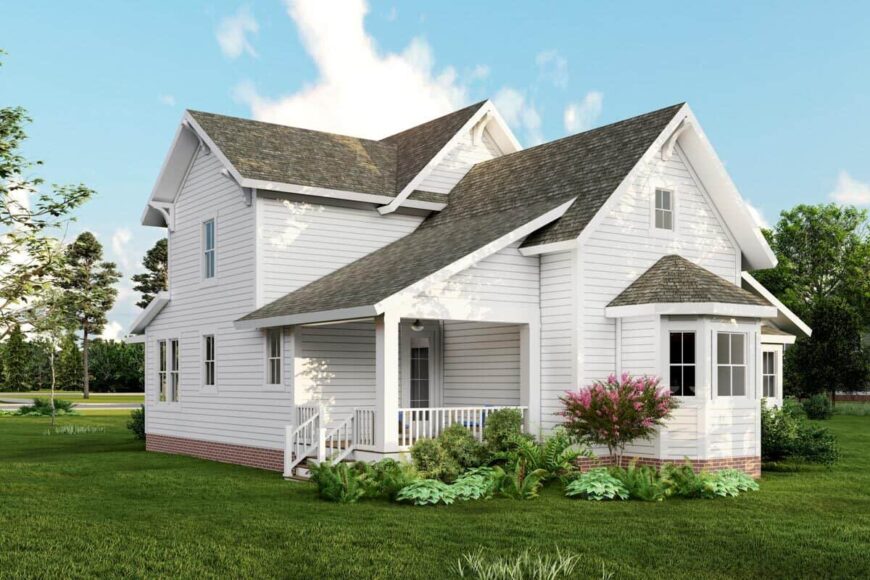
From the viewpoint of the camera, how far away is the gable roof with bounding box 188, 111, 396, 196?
21.2 m

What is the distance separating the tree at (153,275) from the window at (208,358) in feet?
149

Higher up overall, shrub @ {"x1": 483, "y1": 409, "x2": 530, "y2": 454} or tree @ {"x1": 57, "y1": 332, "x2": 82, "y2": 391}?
shrub @ {"x1": 483, "y1": 409, "x2": 530, "y2": 454}

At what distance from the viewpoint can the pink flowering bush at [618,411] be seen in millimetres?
16297

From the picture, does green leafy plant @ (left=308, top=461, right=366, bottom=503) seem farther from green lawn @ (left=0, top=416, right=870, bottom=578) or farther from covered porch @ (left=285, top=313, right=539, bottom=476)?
covered porch @ (left=285, top=313, right=539, bottom=476)

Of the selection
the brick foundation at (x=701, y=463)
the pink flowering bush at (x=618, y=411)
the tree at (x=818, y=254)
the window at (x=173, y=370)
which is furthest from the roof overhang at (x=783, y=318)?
the tree at (x=818, y=254)

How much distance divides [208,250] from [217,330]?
206cm

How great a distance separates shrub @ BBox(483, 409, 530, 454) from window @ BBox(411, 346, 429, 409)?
4.10 metres

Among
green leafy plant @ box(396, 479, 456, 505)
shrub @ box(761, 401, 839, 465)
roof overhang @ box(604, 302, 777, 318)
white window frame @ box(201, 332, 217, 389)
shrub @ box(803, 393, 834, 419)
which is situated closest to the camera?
green leafy plant @ box(396, 479, 456, 505)

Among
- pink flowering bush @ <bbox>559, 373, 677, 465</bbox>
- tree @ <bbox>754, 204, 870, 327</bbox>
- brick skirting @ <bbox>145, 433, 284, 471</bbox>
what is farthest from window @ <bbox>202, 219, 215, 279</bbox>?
tree @ <bbox>754, 204, 870, 327</bbox>

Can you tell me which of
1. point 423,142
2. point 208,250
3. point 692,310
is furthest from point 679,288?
point 208,250

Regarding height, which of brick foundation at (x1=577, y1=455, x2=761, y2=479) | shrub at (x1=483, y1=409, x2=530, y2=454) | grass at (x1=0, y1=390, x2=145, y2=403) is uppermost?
shrub at (x1=483, y1=409, x2=530, y2=454)

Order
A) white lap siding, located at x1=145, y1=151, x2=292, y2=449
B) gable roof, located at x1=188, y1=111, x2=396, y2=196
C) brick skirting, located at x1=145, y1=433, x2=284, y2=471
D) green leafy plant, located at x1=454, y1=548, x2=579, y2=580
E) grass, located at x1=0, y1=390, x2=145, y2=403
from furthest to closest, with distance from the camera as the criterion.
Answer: grass, located at x1=0, y1=390, x2=145, y2=403 < gable roof, located at x1=188, y1=111, x2=396, y2=196 < white lap siding, located at x1=145, y1=151, x2=292, y2=449 < brick skirting, located at x1=145, y1=433, x2=284, y2=471 < green leafy plant, located at x1=454, y1=548, x2=579, y2=580

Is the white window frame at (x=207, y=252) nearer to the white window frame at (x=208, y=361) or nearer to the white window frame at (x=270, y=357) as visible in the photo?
the white window frame at (x=208, y=361)

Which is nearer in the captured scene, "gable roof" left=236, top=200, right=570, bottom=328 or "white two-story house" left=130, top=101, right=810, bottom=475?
"gable roof" left=236, top=200, right=570, bottom=328
